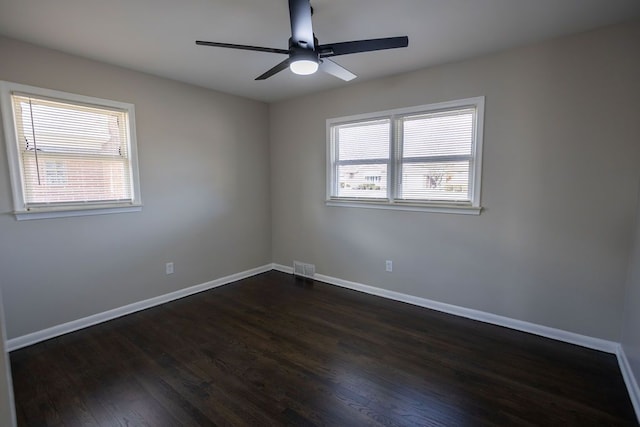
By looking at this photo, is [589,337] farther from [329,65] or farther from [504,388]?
[329,65]

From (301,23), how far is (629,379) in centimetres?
311

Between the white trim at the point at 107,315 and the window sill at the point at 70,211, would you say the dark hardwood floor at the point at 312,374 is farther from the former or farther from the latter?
the window sill at the point at 70,211

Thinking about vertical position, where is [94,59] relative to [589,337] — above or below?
above

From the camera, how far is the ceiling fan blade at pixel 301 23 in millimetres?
1662

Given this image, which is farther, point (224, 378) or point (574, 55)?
point (574, 55)

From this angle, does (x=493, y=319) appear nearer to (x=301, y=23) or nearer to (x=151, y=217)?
(x=301, y=23)

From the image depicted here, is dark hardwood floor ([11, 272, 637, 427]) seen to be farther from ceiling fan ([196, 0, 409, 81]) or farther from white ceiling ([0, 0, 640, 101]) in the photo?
white ceiling ([0, 0, 640, 101])

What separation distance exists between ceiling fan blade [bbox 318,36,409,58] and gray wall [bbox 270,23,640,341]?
4.45 ft

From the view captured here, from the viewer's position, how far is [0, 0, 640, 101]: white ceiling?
1986mm

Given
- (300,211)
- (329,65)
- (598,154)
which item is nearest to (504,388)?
(598,154)

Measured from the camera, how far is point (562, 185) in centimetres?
250

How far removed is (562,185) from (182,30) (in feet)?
10.7

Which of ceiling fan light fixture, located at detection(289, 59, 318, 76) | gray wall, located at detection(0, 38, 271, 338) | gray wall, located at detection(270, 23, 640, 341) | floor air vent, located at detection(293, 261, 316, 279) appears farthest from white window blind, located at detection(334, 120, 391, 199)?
ceiling fan light fixture, located at detection(289, 59, 318, 76)

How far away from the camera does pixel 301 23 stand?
176cm
